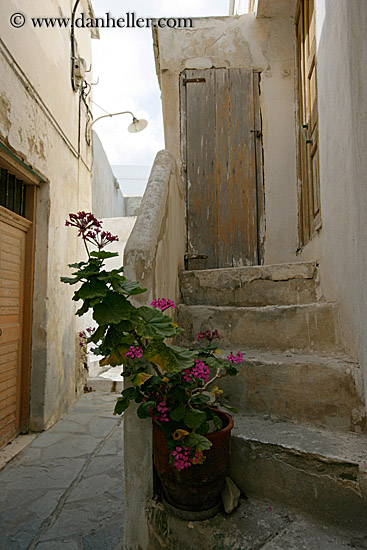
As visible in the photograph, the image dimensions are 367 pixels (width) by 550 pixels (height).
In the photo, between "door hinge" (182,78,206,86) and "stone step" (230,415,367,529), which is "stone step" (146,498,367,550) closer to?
"stone step" (230,415,367,529)

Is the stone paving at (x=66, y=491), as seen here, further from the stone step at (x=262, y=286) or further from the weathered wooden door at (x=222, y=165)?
the weathered wooden door at (x=222, y=165)

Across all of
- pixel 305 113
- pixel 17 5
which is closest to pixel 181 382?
pixel 305 113

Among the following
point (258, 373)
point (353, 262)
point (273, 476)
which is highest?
point (353, 262)

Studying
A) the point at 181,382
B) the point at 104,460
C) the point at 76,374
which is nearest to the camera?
the point at 181,382

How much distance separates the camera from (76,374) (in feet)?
16.3

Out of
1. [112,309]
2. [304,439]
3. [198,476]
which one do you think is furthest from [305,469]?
[112,309]

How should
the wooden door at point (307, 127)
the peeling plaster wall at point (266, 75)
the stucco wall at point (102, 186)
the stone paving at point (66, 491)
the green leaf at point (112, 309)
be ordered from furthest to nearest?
the stucco wall at point (102, 186), the peeling plaster wall at point (266, 75), the wooden door at point (307, 127), the stone paving at point (66, 491), the green leaf at point (112, 309)

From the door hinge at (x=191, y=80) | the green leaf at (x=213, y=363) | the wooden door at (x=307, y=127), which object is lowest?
the green leaf at (x=213, y=363)

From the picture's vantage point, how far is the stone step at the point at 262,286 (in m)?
2.63

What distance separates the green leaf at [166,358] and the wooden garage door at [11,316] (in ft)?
7.95

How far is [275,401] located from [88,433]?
8.12ft

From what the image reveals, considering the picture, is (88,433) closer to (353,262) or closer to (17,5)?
(353,262)

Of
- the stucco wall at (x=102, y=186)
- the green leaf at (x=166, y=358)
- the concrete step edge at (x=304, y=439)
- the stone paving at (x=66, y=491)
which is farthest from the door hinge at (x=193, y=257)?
the stucco wall at (x=102, y=186)

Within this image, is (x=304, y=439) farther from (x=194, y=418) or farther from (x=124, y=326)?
(x=124, y=326)
